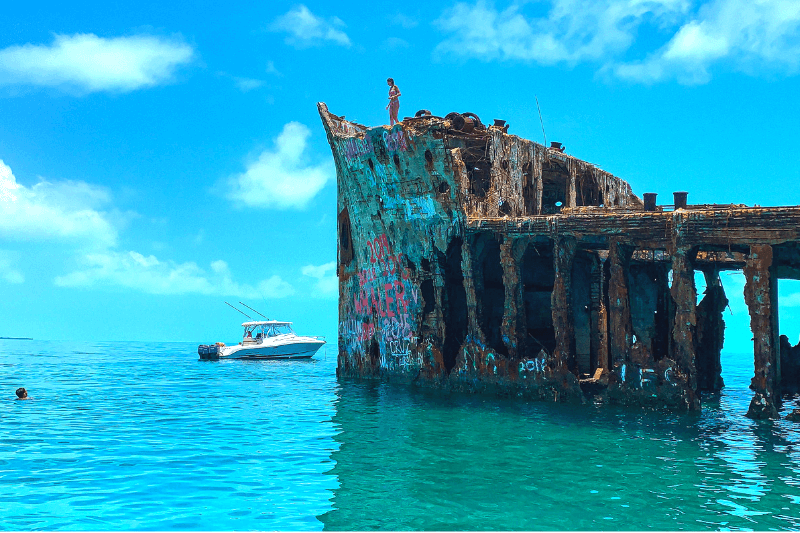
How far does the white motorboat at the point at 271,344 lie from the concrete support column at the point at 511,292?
33.5 m

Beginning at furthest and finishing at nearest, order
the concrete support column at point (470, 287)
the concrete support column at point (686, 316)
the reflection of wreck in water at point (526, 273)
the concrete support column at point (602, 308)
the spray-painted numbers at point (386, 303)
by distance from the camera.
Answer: the spray-painted numbers at point (386, 303) → the concrete support column at point (602, 308) → the concrete support column at point (470, 287) → the reflection of wreck in water at point (526, 273) → the concrete support column at point (686, 316)

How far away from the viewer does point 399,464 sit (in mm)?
15133

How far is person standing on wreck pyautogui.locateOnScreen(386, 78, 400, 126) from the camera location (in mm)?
28609

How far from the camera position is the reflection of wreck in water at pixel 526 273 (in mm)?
20438

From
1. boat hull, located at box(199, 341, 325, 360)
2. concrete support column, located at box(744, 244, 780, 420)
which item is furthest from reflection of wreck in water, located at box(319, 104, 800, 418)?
boat hull, located at box(199, 341, 325, 360)

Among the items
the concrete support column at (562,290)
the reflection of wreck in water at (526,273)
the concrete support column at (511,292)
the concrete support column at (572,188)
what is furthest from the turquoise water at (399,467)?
the concrete support column at (572,188)

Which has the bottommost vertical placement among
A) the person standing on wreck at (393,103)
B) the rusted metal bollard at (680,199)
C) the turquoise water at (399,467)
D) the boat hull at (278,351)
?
the turquoise water at (399,467)

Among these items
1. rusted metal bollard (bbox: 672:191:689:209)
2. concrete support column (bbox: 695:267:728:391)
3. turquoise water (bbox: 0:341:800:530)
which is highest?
rusted metal bollard (bbox: 672:191:689:209)

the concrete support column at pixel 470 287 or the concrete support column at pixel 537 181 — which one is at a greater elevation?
the concrete support column at pixel 537 181

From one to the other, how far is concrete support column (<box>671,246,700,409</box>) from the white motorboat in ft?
127

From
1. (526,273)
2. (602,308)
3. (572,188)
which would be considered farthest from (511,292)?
(572,188)

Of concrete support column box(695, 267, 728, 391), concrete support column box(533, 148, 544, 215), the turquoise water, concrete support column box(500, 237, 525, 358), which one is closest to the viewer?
the turquoise water

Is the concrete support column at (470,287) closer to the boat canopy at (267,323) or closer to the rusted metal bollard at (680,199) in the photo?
the rusted metal bollard at (680,199)

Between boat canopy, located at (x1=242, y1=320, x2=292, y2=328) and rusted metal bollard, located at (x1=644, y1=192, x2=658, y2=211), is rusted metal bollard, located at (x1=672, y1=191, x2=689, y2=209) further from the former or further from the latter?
boat canopy, located at (x1=242, y1=320, x2=292, y2=328)
